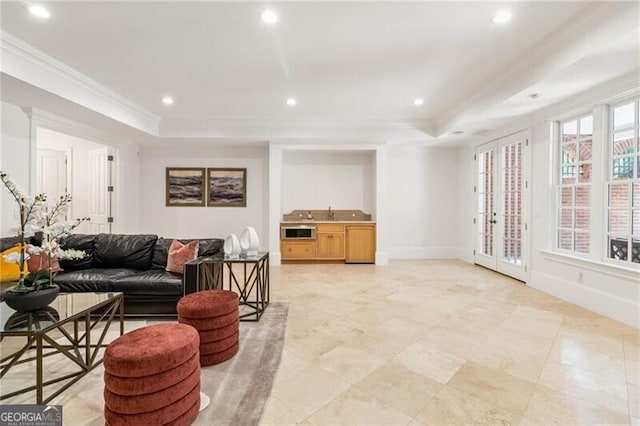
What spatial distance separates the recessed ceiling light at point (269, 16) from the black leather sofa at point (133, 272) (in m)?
2.46

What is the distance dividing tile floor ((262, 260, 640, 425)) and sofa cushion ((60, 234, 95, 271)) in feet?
7.81

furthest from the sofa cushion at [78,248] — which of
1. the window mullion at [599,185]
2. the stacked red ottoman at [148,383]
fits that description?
the window mullion at [599,185]

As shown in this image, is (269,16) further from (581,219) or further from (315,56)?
(581,219)

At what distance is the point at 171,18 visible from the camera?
8.78 ft

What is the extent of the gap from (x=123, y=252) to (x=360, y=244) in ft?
13.7

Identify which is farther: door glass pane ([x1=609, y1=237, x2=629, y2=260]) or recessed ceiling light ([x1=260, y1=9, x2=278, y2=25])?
door glass pane ([x1=609, y1=237, x2=629, y2=260])

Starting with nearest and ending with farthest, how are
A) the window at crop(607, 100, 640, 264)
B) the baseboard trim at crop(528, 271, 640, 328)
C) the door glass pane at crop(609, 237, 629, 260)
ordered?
1. the baseboard trim at crop(528, 271, 640, 328)
2. the window at crop(607, 100, 640, 264)
3. the door glass pane at crop(609, 237, 629, 260)

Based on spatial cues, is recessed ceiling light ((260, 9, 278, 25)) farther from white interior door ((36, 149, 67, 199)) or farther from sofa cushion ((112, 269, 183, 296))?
white interior door ((36, 149, 67, 199))

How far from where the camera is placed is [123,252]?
3.78m

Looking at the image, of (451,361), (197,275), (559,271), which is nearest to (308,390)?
(451,361)

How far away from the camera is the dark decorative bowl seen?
206cm

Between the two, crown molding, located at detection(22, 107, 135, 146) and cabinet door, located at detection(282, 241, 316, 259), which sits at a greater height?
crown molding, located at detection(22, 107, 135, 146)

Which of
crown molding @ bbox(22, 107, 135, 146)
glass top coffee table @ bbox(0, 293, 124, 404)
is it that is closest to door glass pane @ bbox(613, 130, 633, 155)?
glass top coffee table @ bbox(0, 293, 124, 404)

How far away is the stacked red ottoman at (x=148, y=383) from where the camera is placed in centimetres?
158
